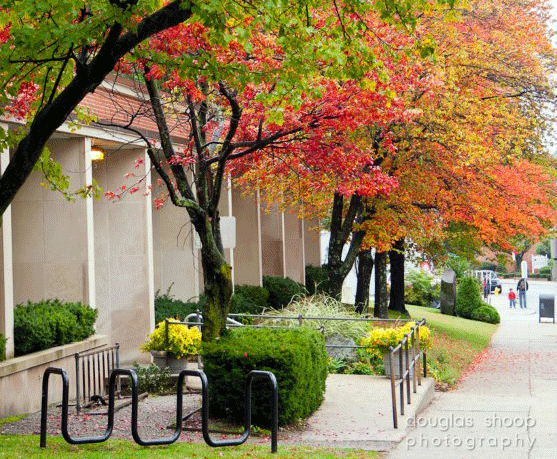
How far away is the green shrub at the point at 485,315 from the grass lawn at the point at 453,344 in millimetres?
851

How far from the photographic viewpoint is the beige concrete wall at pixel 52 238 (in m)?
15.6

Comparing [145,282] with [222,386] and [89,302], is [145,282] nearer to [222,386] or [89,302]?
[89,302]

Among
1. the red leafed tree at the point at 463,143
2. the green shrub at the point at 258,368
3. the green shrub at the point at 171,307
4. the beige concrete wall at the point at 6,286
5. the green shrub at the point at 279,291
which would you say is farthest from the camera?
the green shrub at the point at 279,291

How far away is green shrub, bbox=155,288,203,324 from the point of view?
743 inches

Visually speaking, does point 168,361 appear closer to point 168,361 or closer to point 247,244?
point 168,361

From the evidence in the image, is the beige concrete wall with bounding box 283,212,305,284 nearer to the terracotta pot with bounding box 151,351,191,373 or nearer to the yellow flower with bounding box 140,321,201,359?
A: the yellow flower with bounding box 140,321,201,359

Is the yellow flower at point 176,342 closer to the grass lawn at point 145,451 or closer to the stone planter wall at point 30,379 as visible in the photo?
the stone planter wall at point 30,379

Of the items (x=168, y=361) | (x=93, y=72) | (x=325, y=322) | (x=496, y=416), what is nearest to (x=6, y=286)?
(x=168, y=361)

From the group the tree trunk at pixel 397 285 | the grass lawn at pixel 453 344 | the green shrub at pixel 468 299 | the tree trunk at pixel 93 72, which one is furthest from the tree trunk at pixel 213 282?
the green shrub at pixel 468 299

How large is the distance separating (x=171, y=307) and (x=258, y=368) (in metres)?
9.41

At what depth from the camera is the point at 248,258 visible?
26500mm

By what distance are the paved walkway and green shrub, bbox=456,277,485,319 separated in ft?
49.5

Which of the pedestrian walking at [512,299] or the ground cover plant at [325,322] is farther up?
the ground cover plant at [325,322]

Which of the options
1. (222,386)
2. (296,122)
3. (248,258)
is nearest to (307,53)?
(296,122)
